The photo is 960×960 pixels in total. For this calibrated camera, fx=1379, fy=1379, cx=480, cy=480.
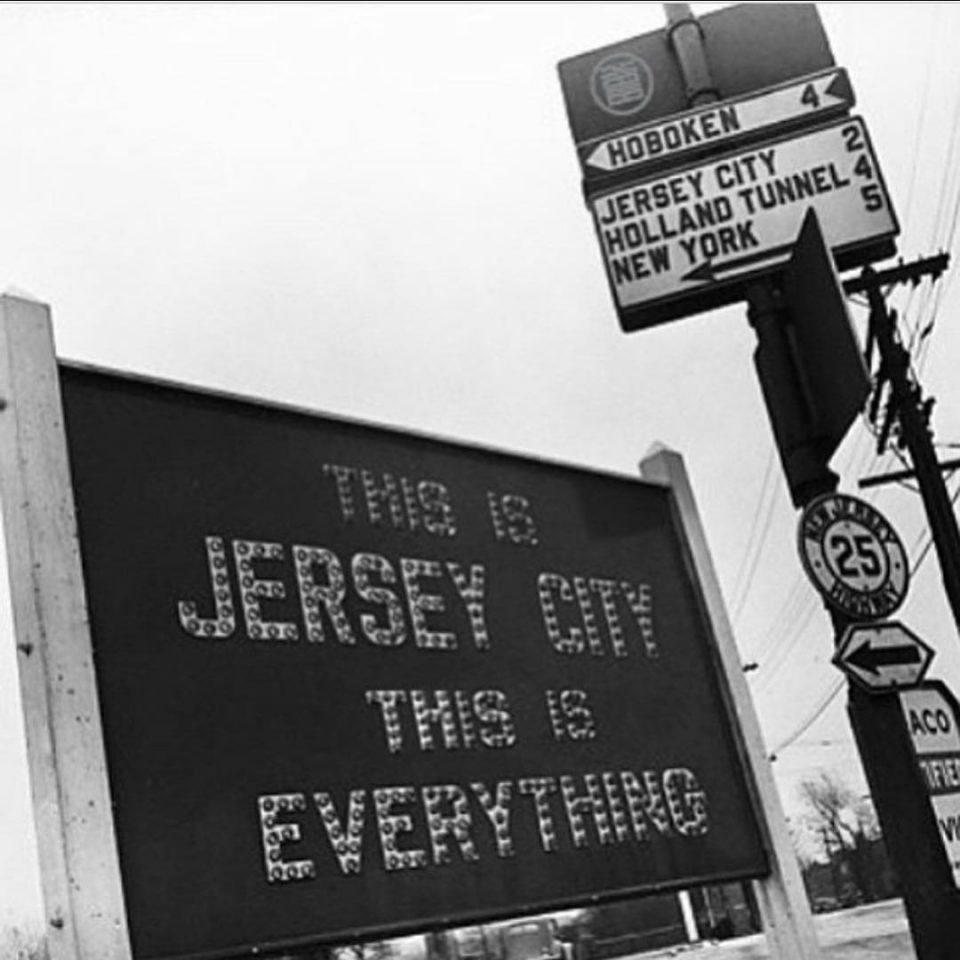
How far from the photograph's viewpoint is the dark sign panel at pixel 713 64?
7527 mm

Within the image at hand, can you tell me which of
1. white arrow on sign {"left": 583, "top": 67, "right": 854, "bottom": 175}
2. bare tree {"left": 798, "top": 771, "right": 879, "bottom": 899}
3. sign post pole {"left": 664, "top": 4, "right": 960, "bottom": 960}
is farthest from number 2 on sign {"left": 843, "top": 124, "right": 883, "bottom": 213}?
bare tree {"left": 798, "top": 771, "right": 879, "bottom": 899}

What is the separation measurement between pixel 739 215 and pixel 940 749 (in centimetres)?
312

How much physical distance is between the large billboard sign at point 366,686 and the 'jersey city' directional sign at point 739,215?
2645mm

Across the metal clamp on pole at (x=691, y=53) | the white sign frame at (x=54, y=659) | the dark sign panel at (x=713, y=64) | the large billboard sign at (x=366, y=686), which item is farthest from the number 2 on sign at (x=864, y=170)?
the white sign frame at (x=54, y=659)

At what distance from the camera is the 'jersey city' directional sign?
291 inches

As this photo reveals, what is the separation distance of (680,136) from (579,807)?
4.27 meters

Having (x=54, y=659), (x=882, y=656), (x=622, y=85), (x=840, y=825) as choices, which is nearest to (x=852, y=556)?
(x=882, y=656)

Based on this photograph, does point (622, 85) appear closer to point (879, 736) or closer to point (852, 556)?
point (852, 556)

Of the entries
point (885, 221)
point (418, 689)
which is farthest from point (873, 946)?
point (418, 689)

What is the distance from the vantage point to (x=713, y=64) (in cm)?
759

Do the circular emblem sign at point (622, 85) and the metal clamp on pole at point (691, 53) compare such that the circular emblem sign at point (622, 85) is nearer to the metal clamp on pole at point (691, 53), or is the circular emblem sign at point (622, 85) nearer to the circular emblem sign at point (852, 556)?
the metal clamp on pole at point (691, 53)

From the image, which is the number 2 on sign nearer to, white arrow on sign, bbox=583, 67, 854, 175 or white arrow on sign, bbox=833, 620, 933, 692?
white arrow on sign, bbox=583, 67, 854, 175

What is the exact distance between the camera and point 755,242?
24.2 feet

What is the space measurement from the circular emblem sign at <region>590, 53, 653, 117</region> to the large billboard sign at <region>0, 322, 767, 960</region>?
3.25 meters
